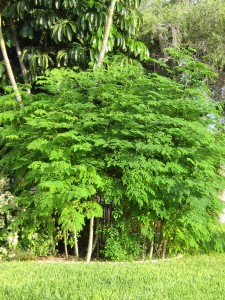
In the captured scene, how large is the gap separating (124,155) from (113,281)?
2.17 meters

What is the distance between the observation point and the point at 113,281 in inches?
183

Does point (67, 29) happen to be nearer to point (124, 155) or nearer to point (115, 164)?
point (124, 155)

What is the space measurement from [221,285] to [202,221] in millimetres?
1805

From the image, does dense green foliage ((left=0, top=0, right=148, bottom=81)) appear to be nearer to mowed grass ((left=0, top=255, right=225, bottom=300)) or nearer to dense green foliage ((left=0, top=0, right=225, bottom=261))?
dense green foliage ((left=0, top=0, right=225, bottom=261))

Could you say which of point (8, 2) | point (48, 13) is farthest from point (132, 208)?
point (8, 2)

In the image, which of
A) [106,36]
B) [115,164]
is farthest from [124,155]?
[106,36]

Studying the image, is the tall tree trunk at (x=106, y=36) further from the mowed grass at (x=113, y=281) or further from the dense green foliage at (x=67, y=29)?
the mowed grass at (x=113, y=281)

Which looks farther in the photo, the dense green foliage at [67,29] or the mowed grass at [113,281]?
the dense green foliage at [67,29]

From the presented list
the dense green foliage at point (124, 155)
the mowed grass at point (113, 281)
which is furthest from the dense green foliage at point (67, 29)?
the mowed grass at point (113, 281)

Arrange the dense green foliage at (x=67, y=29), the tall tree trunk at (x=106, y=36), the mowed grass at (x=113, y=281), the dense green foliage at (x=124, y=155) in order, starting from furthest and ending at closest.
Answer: the dense green foliage at (x=67, y=29) → the tall tree trunk at (x=106, y=36) → the dense green foliage at (x=124, y=155) → the mowed grass at (x=113, y=281)

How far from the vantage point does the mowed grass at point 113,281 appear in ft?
13.3

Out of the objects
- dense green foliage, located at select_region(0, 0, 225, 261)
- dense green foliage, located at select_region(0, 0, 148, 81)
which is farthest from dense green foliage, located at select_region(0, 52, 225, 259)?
dense green foliage, located at select_region(0, 0, 148, 81)

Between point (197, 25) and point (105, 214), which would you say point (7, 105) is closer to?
point (105, 214)

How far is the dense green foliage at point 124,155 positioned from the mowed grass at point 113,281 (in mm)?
857
